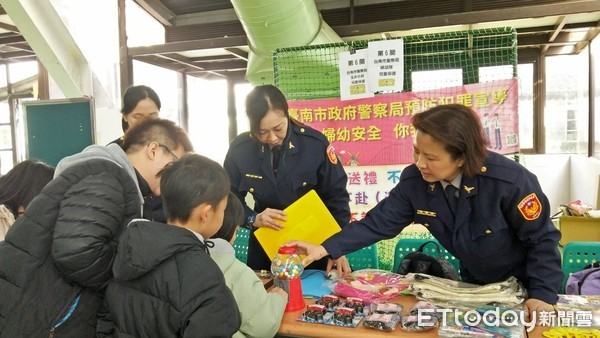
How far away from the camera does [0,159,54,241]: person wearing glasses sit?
198 centimetres

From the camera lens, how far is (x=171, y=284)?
43.6 inches

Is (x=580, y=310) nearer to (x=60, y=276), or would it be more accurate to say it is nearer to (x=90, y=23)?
(x=60, y=276)

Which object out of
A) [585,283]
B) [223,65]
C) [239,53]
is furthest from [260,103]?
[223,65]

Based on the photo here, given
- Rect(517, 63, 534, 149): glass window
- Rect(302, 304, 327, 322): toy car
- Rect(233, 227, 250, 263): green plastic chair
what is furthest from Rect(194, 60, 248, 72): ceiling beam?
Rect(302, 304, 327, 322): toy car

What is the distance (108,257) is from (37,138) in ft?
12.2

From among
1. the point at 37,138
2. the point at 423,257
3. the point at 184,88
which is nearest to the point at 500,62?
the point at 423,257

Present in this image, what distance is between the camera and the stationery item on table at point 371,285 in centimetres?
157

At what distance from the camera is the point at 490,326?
1284mm

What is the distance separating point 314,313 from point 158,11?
16.8 feet

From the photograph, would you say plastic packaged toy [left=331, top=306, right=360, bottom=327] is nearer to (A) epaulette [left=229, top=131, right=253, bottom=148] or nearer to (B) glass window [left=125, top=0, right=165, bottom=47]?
(A) epaulette [left=229, top=131, right=253, bottom=148]

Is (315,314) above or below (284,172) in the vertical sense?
below

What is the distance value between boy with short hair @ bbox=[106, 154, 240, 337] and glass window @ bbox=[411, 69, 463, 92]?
2.10 metres

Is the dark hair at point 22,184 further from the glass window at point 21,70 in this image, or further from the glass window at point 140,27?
the glass window at point 21,70

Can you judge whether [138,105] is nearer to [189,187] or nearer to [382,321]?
[189,187]
